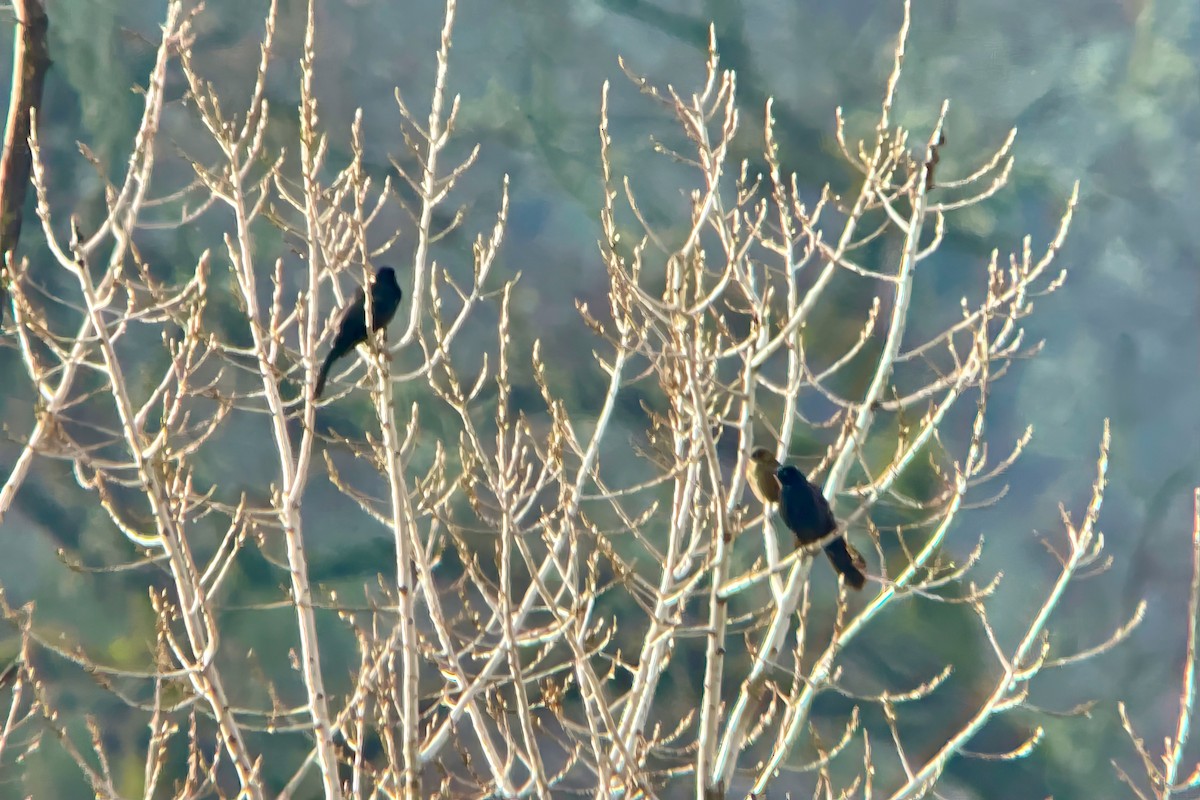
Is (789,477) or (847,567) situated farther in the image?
(789,477)

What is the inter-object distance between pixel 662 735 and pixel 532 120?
4172mm

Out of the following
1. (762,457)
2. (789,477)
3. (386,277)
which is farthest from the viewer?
(386,277)

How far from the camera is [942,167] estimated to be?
730cm

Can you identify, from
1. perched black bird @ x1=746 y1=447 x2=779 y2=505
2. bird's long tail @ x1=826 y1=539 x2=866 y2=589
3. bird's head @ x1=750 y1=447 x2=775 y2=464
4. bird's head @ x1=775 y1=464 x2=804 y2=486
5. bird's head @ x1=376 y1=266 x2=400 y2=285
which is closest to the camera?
bird's long tail @ x1=826 y1=539 x2=866 y2=589

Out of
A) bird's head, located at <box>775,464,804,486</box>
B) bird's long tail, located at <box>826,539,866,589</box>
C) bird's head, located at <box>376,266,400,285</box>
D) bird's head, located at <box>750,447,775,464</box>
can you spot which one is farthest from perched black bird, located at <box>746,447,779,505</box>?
bird's head, located at <box>376,266,400,285</box>

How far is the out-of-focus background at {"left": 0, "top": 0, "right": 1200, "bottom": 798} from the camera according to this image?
6785 millimetres

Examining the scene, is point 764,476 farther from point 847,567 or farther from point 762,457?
→ point 847,567

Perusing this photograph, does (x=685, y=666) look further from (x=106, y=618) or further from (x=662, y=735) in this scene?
(x=106, y=618)

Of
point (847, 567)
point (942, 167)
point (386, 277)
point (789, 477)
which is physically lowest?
point (386, 277)

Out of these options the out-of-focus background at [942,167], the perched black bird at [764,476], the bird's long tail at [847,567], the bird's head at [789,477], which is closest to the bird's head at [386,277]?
the perched black bird at [764,476]

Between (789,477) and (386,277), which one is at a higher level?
(789,477)

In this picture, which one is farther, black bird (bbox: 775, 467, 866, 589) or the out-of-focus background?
the out-of-focus background

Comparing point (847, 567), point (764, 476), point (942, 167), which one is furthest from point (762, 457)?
point (942, 167)

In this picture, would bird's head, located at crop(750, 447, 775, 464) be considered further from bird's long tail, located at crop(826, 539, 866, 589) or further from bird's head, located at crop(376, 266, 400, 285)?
bird's head, located at crop(376, 266, 400, 285)
